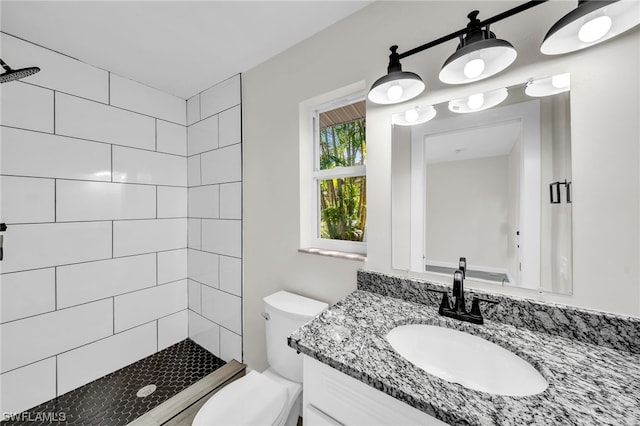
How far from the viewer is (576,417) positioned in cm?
49

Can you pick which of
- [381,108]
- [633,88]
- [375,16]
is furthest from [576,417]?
[375,16]

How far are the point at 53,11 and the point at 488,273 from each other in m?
2.30

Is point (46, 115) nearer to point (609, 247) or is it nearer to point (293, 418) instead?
point (293, 418)

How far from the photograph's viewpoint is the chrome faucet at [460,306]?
89cm

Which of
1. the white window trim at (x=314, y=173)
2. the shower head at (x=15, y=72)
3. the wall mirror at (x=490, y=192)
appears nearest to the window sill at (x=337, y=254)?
the white window trim at (x=314, y=173)

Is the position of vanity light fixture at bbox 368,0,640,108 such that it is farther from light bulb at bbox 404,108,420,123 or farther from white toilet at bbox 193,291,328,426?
white toilet at bbox 193,291,328,426

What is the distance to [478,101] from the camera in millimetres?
953

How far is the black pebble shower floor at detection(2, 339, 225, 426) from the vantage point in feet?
4.45

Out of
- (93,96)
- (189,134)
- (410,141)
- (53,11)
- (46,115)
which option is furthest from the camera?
(189,134)

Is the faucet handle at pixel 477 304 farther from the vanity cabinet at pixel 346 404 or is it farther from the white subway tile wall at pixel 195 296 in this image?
the white subway tile wall at pixel 195 296

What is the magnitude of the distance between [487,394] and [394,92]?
3.34 feet

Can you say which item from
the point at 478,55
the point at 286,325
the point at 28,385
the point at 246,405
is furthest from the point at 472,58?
the point at 28,385

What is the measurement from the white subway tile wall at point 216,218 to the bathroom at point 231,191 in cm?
1

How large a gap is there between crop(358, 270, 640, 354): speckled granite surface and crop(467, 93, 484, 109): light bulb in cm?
72
